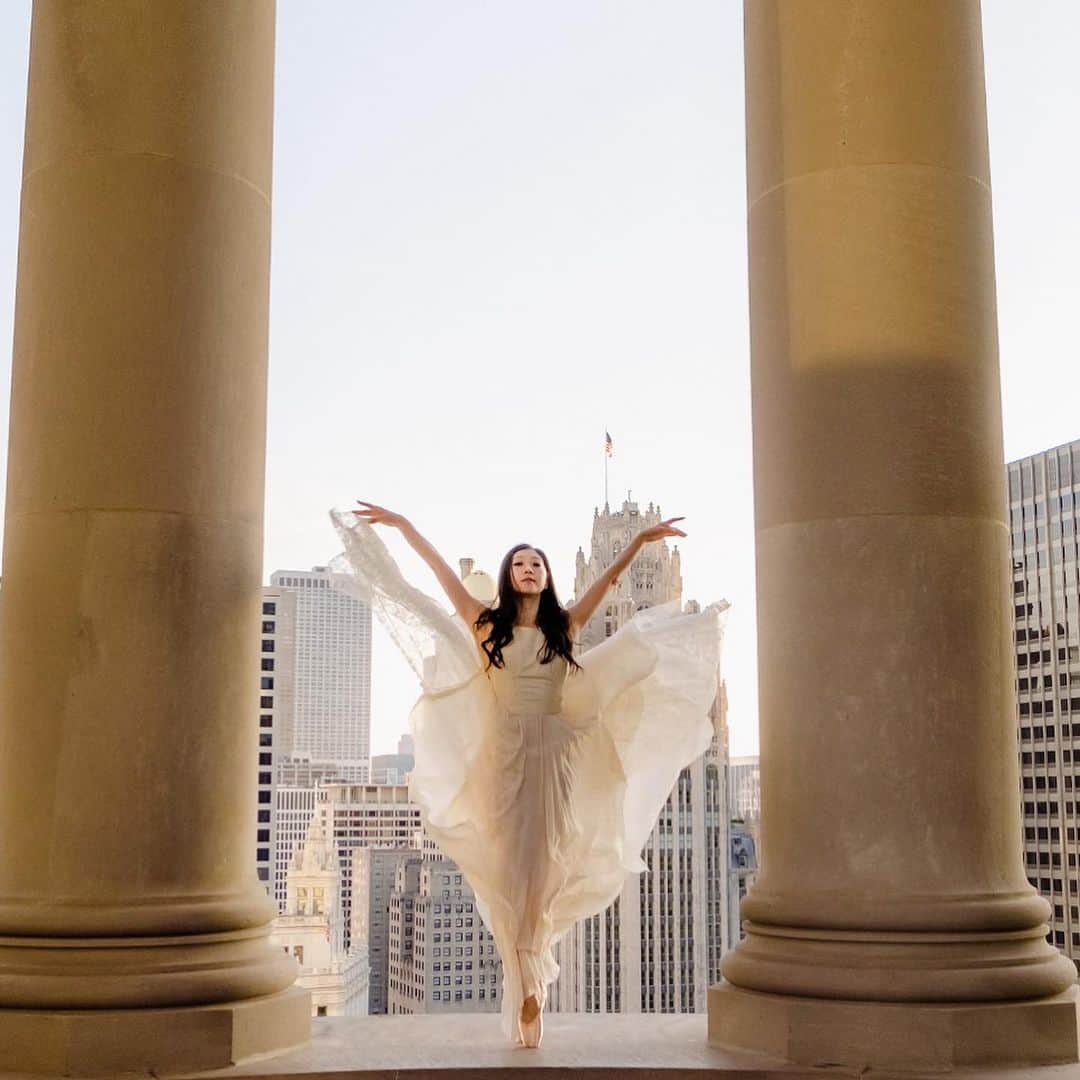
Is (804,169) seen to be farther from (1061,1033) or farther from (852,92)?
(1061,1033)

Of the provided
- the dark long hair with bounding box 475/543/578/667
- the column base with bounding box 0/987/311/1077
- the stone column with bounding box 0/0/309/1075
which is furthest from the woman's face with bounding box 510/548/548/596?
the column base with bounding box 0/987/311/1077

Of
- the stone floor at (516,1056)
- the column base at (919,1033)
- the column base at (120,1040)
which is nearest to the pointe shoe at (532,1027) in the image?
the stone floor at (516,1056)

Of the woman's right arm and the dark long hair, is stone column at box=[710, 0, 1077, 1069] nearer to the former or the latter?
the dark long hair

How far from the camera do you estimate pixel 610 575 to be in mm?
41906

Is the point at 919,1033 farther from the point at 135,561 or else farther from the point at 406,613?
the point at 135,561

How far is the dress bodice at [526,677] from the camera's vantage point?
135 feet

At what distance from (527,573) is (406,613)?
4.22 metres

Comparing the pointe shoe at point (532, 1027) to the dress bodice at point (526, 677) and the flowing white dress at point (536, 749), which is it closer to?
the flowing white dress at point (536, 749)

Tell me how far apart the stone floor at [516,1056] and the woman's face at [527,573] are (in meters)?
12.8

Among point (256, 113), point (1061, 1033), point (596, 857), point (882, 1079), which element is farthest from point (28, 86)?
point (1061, 1033)

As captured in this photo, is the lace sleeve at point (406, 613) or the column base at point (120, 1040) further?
the lace sleeve at point (406, 613)

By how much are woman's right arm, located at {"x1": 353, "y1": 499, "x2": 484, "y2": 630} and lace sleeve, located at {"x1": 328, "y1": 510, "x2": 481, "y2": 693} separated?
23.5 inches

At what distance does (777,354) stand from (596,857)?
15880 millimetres

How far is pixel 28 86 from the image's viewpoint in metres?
40.2
